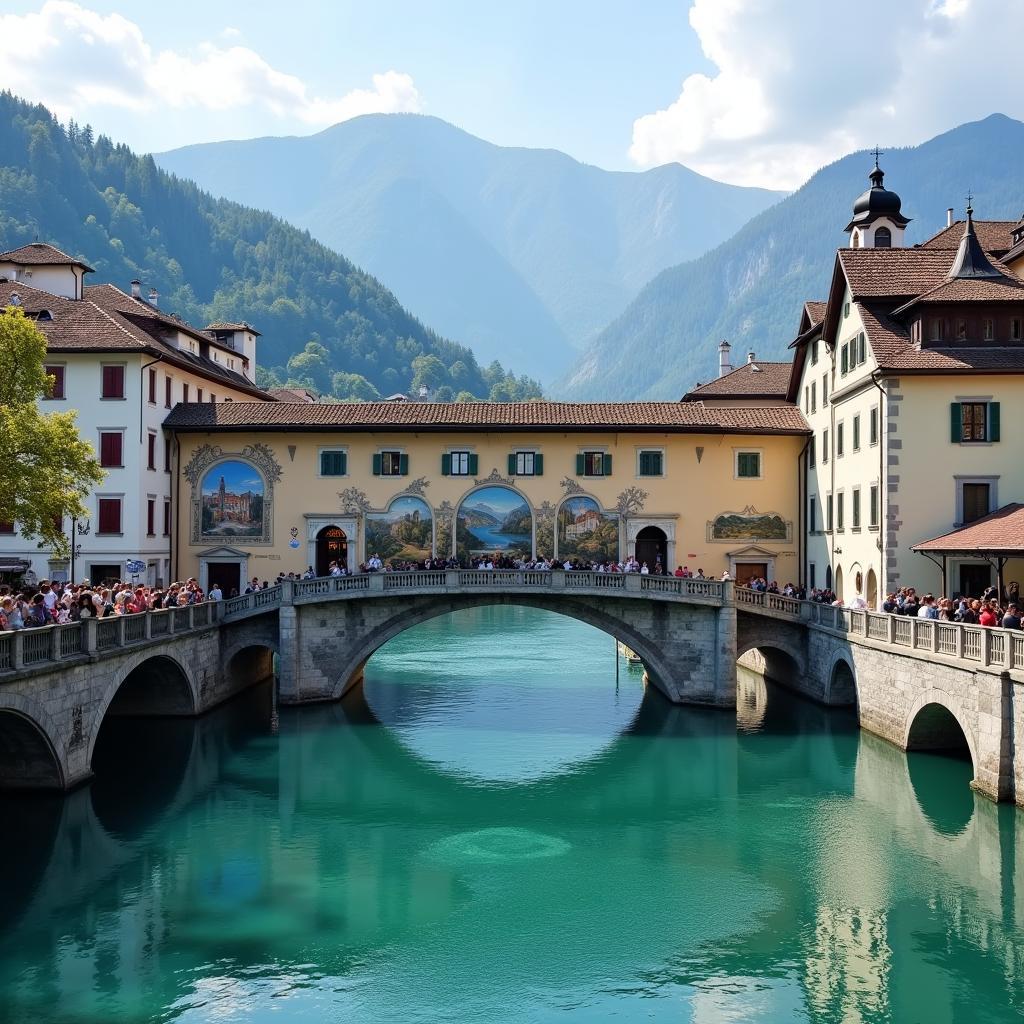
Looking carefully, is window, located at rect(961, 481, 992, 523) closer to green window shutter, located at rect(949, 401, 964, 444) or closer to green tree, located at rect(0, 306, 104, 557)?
green window shutter, located at rect(949, 401, 964, 444)

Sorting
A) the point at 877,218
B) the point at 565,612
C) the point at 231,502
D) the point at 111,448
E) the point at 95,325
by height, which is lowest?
the point at 565,612

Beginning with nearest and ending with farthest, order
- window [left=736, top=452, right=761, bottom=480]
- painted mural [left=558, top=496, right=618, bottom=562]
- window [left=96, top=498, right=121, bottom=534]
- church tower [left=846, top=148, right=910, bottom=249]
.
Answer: window [left=96, top=498, right=121, bottom=534]
painted mural [left=558, top=496, right=618, bottom=562]
window [left=736, top=452, right=761, bottom=480]
church tower [left=846, top=148, right=910, bottom=249]

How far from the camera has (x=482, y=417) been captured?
46406mm

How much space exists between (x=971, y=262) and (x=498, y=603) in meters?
20.5

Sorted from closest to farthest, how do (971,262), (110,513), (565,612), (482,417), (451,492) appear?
(971,262)
(565,612)
(110,513)
(451,492)
(482,417)

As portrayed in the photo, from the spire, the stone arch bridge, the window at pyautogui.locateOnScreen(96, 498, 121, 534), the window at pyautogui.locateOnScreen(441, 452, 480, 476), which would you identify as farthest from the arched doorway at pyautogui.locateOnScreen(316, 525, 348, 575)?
the spire

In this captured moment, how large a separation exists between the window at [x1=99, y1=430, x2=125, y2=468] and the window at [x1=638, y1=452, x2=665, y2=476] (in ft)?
67.7

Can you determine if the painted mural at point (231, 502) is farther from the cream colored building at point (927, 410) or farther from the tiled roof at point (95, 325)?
the cream colored building at point (927, 410)

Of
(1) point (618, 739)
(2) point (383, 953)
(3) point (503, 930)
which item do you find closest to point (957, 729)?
(1) point (618, 739)

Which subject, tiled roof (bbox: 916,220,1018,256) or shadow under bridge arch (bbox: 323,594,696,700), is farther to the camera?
tiled roof (bbox: 916,220,1018,256)

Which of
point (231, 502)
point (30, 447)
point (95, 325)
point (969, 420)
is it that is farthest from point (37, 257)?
point (969, 420)

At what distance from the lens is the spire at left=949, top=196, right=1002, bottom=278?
38.3 m

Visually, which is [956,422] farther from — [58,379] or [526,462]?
[58,379]

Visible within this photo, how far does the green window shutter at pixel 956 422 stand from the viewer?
36.4 metres
